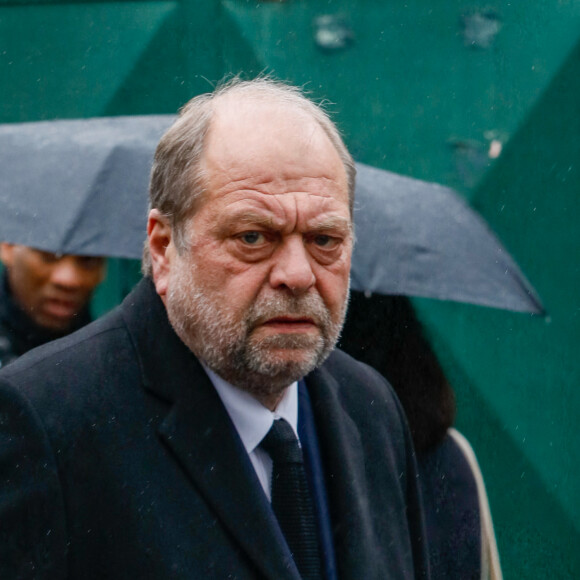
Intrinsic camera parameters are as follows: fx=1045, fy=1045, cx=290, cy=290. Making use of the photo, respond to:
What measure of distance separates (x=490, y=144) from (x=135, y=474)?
3592 mm

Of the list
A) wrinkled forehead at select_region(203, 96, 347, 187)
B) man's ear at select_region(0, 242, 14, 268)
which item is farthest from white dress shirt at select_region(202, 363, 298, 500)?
man's ear at select_region(0, 242, 14, 268)

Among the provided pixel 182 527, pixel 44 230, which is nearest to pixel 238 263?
pixel 182 527

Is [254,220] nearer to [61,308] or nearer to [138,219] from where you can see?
[138,219]

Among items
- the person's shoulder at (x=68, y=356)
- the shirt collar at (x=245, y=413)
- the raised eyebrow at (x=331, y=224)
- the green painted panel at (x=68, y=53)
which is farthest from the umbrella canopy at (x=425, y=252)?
the green painted panel at (x=68, y=53)

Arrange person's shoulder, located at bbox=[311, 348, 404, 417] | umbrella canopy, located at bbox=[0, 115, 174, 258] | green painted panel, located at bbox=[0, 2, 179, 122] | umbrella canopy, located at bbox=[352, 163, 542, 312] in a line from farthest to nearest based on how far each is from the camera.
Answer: green painted panel, located at bbox=[0, 2, 179, 122] < umbrella canopy, located at bbox=[352, 163, 542, 312] < umbrella canopy, located at bbox=[0, 115, 174, 258] < person's shoulder, located at bbox=[311, 348, 404, 417]

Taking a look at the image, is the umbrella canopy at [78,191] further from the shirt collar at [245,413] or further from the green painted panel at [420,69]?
the green painted panel at [420,69]

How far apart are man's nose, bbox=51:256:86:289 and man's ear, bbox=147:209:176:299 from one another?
5.25 ft

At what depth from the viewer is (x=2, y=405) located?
1822 mm

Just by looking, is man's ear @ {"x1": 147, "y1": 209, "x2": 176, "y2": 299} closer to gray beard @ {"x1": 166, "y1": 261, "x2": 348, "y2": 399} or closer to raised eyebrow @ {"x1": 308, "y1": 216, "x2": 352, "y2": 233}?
gray beard @ {"x1": 166, "y1": 261, "x2": 348, "y2": 399}

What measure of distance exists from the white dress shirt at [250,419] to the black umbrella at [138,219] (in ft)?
4.08

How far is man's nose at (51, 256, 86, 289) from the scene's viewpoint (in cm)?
378

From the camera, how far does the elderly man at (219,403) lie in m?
1.83

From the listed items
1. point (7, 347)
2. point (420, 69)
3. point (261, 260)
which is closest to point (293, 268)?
point (261, 260)

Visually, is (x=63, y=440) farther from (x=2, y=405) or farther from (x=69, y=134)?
(x=69, y=134)
